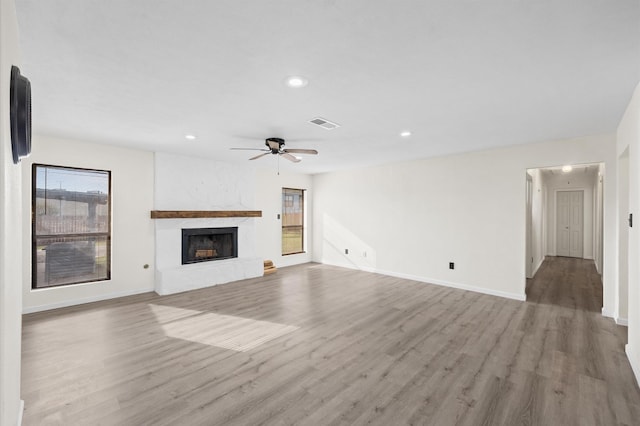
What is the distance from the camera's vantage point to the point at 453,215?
5.32 metres

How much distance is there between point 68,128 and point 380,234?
5551mm

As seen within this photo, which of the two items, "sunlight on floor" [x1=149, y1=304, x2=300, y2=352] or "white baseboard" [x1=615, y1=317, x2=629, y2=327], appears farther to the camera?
"white baseboard" [x1=615, y1=317, x2=629, y2=327]

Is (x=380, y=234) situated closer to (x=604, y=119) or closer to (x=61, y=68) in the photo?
(x=604, y=119)

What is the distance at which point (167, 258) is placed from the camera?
5246mm

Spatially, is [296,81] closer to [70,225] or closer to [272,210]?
[70,225]

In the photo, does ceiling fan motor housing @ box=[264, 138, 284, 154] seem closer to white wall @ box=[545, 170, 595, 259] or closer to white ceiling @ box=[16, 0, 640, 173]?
white ceiling @ box=[16, 0, 640, 173]

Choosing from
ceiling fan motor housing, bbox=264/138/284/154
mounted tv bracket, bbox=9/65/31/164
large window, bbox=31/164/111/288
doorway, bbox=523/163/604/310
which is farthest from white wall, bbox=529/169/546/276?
large window, bbox=31/164/111/288

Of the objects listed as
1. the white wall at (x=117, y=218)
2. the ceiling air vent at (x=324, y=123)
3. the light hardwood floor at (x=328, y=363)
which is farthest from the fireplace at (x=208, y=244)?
the ceiling air vent at (x=324, y=123)

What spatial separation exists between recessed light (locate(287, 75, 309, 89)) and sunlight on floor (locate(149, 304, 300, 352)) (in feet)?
8.36

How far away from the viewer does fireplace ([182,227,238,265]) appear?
552cm

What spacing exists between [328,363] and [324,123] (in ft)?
8.50

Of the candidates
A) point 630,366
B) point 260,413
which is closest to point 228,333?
point 260,413

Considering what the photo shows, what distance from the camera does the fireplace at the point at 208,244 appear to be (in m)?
5.52

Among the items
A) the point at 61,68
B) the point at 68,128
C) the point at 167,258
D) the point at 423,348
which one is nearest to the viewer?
the point at 61,68
